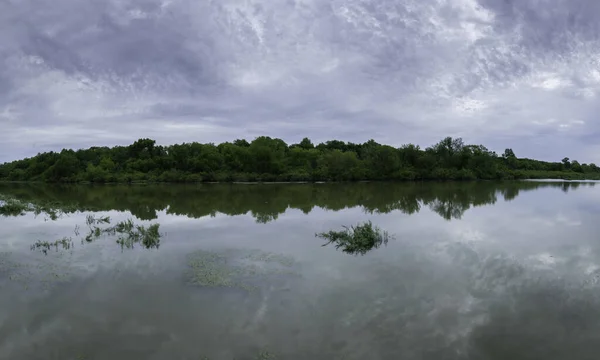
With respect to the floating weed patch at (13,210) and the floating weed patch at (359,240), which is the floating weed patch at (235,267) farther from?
the floating weed patch at (13,210)

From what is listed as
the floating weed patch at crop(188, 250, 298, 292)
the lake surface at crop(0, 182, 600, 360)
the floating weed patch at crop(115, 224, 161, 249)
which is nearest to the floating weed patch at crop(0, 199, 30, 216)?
the lake surface at crop(0, 182, 600, 360)

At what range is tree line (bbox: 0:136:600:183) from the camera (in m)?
60.0

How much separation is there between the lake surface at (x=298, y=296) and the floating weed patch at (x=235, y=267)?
0.15 feet

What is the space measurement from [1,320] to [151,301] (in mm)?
2172

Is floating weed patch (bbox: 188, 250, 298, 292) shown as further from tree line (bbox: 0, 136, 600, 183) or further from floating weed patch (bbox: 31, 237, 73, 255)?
tree line (bbox: 0, 136, 600, 183)

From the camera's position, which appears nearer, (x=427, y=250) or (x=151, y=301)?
(x=151, y=301)

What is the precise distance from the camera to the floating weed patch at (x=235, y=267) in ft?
26.9

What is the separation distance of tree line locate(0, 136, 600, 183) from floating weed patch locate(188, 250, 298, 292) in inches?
1903

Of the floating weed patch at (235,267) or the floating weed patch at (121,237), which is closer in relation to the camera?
the floating weed patch at (235,267)

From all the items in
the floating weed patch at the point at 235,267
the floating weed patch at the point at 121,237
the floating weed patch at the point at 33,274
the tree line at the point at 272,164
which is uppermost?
the tree line at the point at 272,164

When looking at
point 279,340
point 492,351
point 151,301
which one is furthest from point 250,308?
point 492,351

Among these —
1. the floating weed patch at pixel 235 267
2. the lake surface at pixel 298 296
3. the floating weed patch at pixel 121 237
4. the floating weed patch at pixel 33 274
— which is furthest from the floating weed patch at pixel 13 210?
the floating weed patch at pixel 235 267

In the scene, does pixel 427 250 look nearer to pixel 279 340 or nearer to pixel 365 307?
pixel 365 307

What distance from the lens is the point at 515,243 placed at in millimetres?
11867
